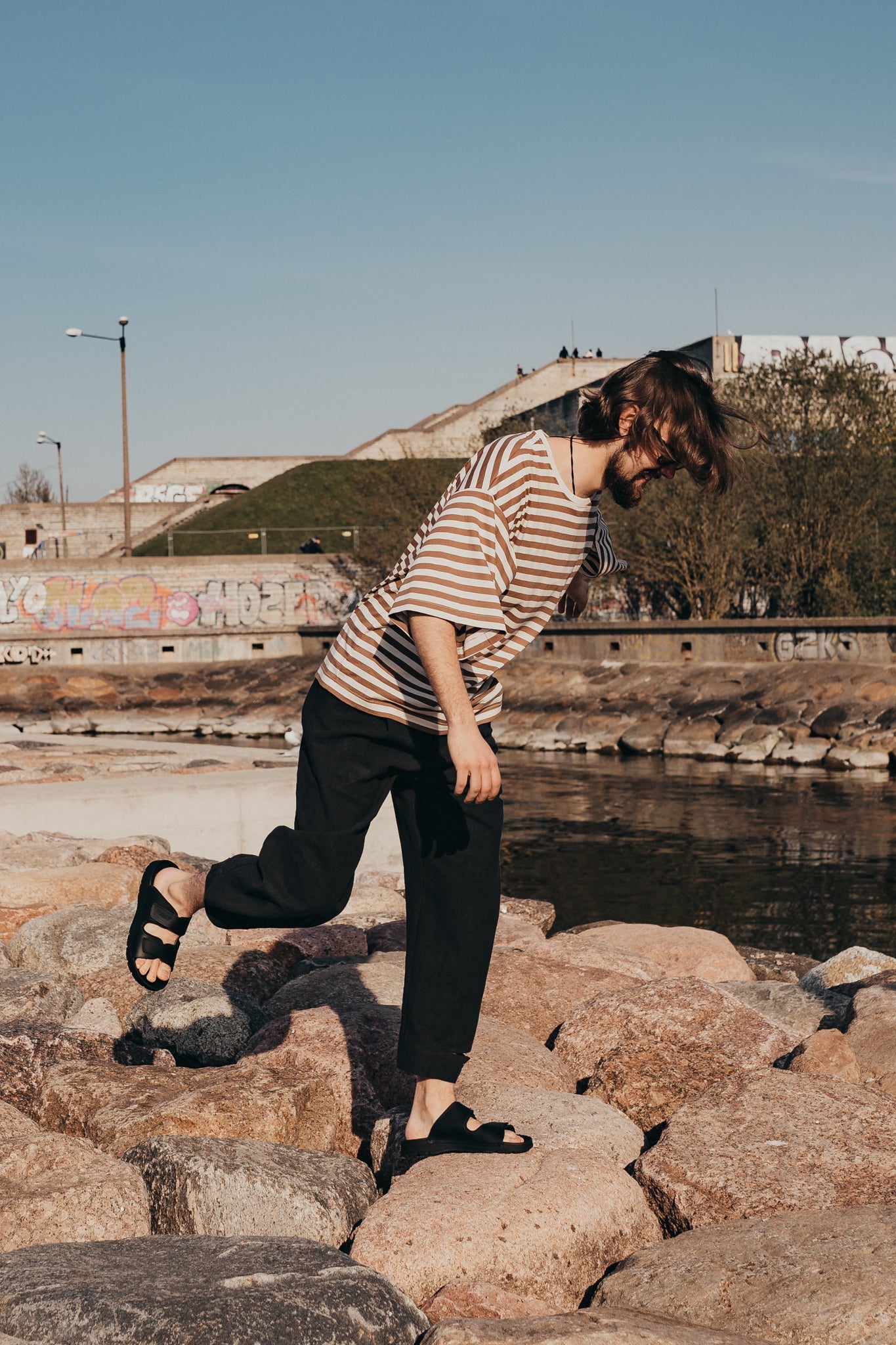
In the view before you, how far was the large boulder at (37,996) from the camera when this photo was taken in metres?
4.73

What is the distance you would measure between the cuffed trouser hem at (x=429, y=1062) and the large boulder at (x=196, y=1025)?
1.31 metres

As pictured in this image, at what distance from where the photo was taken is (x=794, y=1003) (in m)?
5.82

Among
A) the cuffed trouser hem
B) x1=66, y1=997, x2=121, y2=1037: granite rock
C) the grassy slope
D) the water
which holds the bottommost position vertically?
the water

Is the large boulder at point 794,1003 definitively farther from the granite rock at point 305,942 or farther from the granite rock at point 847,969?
the granite rock at point 305,942

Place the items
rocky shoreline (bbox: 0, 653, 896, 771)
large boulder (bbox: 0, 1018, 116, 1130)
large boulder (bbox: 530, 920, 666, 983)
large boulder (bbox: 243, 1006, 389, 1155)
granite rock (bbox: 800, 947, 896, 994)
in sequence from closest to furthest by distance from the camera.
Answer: large boulder (bbox: 243, 1006, 389, 1155), large boulder (bbox: 0, 1018, 116, 1130), large boulder (bbox: 530, 920, 666, 983), granite rock (bbox: 800, 947, 896, 994), rocky shoreline (bbox: 0, 653, 896, 771)

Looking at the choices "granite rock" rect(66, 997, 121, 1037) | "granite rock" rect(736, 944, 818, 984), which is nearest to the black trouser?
"granite rock" rect(66, 997, 121, 1037)

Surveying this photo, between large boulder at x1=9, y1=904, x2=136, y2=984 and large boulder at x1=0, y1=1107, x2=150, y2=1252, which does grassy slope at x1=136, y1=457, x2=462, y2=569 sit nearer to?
large boulder at x1=9, y1=904, x2=136, y2=984

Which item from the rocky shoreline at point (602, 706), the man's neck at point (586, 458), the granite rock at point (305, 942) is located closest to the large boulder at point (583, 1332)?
the man's neck at point (586, 458)

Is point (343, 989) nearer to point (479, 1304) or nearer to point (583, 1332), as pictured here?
point (479, 1304)

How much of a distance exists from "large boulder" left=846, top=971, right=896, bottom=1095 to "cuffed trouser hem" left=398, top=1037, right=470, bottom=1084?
171 centimetres

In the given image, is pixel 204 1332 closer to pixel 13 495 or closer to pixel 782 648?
pixel 782 648

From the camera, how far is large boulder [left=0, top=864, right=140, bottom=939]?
627cm

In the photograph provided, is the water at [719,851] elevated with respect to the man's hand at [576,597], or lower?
lower

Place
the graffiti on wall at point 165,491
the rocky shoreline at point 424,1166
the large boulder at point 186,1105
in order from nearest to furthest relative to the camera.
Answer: the rocky shoreline at point 424,1166 → the large boulder at point 186,1105 → the graffiti on wall at point 165,491
